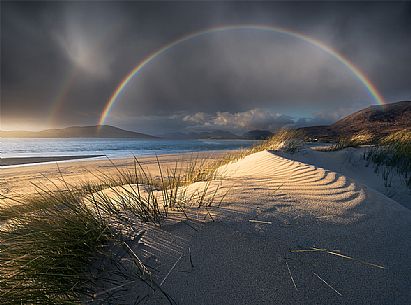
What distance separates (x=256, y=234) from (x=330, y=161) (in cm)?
622

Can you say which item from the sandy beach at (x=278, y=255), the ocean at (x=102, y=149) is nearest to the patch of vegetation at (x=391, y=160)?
the sandy beach at (x=278, y=255)

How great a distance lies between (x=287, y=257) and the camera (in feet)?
4.88

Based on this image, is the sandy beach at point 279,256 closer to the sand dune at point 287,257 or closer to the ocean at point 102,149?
the sand dune at point 287,257

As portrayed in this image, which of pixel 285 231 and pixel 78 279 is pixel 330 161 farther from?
pixel 78 279

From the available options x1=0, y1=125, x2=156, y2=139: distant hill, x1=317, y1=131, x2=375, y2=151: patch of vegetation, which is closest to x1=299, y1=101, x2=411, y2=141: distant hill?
x1=317, y1=131, x2=375, y2=151: patch of vegetation

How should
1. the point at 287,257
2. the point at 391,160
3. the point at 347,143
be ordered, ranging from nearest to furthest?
the point at 287,257, the point at 391,160, the point at 347,143

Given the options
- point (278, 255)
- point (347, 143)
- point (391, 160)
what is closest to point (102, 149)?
point (347, 143)

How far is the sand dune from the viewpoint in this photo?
4.16 feet

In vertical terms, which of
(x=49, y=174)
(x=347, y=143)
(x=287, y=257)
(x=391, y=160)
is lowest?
(x=49, y=174)

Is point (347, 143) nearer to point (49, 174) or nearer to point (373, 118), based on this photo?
point (49, 174)

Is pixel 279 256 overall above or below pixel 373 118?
below

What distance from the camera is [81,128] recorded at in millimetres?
107688

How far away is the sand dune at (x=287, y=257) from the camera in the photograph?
1268 millimetres

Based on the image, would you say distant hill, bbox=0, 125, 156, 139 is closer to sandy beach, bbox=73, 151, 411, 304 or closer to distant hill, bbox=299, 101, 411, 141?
distant hill, bbox=299, 101, 411, 141
